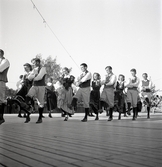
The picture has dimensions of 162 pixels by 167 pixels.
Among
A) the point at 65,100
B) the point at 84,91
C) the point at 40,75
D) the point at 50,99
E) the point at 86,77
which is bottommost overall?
the point at 65,100

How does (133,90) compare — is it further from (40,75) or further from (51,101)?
(51,101)

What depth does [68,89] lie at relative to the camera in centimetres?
1009

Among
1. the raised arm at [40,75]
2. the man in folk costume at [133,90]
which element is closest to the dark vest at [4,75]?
the raised arm at [40,75]

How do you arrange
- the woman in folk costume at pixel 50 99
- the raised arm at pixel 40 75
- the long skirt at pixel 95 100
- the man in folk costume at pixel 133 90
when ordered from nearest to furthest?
the raised arm at pixel 40 75 → the man in folk costume at pixel 133 90 → the long skirt at pixel 95 100 → the woman in folk costume at pixel 50 99

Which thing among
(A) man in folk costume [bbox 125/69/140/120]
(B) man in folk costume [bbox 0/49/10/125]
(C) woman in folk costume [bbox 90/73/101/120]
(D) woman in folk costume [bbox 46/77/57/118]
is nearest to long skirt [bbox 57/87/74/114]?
(C) woman in folk costume [bbox 90/73/101/120]

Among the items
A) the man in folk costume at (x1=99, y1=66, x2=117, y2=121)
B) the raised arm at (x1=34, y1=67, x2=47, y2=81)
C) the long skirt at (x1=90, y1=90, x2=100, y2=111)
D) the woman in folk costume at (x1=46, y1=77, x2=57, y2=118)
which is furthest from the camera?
the woman in folk costume at (x1=46, y1=77, x2=57, y2=118)

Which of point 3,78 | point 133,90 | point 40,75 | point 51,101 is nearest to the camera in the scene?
point 3,78

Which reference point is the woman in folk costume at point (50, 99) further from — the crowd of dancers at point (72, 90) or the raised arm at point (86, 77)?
the raised arm at point (86, 77)

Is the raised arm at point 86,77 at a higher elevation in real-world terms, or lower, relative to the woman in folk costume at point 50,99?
higher

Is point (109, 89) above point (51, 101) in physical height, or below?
above

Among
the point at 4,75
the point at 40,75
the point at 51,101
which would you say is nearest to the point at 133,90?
the point at 40,75

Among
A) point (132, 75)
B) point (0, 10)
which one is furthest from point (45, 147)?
point (132, 75)

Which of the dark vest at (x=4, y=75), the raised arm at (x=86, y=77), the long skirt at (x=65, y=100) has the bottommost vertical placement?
the long skirt at (x=65, y=100)

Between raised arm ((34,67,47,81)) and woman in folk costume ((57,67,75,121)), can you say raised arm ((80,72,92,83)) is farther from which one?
raised arm ((34,67,47,81))
